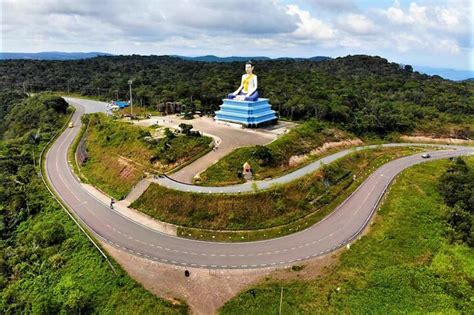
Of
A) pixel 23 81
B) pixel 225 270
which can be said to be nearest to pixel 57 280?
pixel 225 270

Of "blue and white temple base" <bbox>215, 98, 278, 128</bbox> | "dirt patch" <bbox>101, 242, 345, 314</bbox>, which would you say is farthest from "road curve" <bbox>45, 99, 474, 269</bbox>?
"blue and white temple base" <bbox>215, 98, 278, 128</bbox>

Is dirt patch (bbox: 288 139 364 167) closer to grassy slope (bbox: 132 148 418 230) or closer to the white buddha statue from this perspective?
grassy slope (bbox: 132 148 418 230)

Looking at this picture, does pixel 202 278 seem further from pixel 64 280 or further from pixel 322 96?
pixel 322 96

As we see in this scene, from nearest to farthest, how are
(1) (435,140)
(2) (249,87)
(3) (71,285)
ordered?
→ (3) (71,285) < (2) (249,87) < (1) (435,140)

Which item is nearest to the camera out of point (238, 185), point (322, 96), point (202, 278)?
point (202, 278)

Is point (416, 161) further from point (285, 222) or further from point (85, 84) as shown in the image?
point (85, 84)

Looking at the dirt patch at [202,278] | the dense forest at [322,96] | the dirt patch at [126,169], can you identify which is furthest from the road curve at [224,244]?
the dense forest at [322,96]

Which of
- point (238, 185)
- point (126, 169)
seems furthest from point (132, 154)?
point (238, 185)
